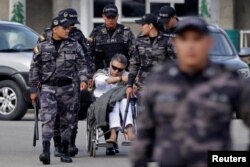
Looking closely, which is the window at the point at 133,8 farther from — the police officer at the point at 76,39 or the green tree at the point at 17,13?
the police officer at the point at 76,39

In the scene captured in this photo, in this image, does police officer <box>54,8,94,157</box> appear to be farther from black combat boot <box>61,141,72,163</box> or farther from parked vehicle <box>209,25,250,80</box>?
parked vehicle <box>209,25,250,80</box>

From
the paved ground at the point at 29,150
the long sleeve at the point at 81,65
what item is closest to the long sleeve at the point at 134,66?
the long sleeve at the point at 81,65

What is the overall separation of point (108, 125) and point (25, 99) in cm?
606

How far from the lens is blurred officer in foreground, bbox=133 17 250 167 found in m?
6.15

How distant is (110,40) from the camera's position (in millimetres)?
14797

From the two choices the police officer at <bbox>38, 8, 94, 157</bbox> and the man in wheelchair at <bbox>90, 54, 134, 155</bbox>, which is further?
the man in wheelchair at <bbox>90, 54, 134, 155</bbox>

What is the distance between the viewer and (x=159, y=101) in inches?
245

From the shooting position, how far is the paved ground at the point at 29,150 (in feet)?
44.7

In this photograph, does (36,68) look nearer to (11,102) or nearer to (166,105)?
(11,102)

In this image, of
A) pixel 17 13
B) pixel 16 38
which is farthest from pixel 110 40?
pixel 17 13

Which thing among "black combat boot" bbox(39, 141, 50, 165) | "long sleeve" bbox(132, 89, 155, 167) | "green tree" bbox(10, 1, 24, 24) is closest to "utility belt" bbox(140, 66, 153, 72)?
"black combat boot" bbox(39, 141, 50, 165)

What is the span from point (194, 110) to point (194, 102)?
0.05 m

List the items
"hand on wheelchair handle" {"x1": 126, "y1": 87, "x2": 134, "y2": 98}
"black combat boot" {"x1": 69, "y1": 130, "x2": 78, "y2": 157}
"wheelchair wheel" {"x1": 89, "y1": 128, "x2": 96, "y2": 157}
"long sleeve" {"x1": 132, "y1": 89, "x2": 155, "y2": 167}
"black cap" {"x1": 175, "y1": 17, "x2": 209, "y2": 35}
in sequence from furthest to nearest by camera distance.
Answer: "black combat boot" {"x1": 69, "y1": 130, "x2": 78, "y2": 157}, "wheelchair wheel" {"x1": 89, "y1": 128, "x2": 96, "y2": 157}, "hand on wheelchair handle" {"x1": 126, "y1": 87, "x2": 134, "y2": 98}, "long sleeve" {"x1": 132, "y1": 89, "x2": 155, "y2": 167}, "black cap" {"x1": 175, "y1": 17, "x2": 209, "y2": 35}

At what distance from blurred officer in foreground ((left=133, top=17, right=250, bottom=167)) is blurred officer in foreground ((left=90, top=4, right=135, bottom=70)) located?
847cm
